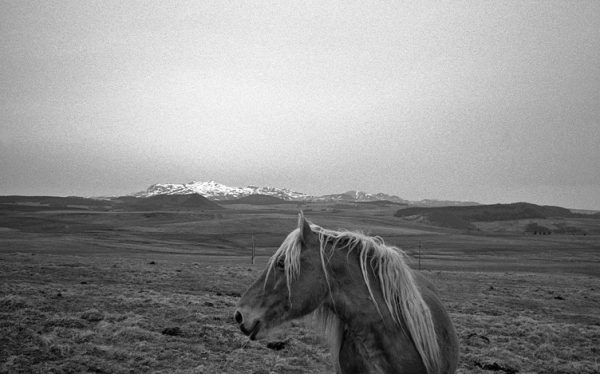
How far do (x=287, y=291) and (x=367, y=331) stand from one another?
739mm

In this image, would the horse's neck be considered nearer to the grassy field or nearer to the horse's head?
the horse's head

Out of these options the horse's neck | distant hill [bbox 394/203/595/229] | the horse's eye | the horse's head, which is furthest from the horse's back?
distant hill [bbox 394/203/595/229]

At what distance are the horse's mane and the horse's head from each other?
12 mm

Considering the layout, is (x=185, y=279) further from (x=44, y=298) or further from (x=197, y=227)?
(x=197, y=227)

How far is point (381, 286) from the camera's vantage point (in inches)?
129

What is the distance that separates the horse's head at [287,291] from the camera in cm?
316

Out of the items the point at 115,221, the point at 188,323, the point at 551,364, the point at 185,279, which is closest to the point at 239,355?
the point at 188,323

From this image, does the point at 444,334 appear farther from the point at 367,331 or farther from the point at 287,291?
the point at 287,291

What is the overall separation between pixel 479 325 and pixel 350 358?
36.3 feet

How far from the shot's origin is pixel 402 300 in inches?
128

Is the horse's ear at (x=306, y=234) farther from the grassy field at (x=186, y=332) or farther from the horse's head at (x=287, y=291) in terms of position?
the grassy field at (x=186, y=332)

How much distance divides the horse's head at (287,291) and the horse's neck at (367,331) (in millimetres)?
194

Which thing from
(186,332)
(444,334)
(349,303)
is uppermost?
(349,303)

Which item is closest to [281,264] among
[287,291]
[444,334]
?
[287,291]
